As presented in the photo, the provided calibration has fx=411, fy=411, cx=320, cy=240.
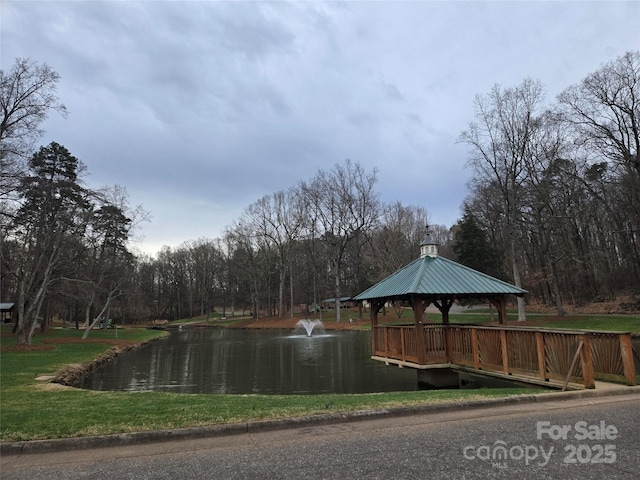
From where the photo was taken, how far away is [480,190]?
139ft

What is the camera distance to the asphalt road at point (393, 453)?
4.29 m

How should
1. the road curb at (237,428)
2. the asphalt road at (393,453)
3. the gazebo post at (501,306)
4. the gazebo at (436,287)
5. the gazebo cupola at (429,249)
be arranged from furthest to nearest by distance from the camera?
1. the gazebo cupola at (429,249)
2. the gazebo post at (501,306)
3. the gazebo at (436,287)
4. the road curb at (237,428)
5. the asphalt road at (393,453)

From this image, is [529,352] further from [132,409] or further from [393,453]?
[132,409]

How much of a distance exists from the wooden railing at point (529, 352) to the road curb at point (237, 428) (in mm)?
1456

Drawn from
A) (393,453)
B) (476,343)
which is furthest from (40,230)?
(393,453)

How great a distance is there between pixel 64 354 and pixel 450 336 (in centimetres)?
1999

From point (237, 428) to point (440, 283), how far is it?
28.6 feet

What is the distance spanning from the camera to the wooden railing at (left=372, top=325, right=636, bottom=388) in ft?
27.7

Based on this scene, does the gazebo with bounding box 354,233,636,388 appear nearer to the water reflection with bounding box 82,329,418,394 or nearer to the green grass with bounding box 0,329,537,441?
the green grass with bounding box 0,329,537,441

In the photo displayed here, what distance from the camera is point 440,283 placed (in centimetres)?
1298

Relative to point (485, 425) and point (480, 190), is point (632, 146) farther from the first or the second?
point (485, 425)

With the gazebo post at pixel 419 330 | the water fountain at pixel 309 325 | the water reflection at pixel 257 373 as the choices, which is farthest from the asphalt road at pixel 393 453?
the water fountain at pixel 309 325

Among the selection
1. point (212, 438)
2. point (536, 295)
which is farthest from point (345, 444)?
point (536, 295)

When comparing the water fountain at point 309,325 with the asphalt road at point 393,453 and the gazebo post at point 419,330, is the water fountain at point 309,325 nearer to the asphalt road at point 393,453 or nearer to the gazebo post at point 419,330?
the gazebo post at point 419,330
